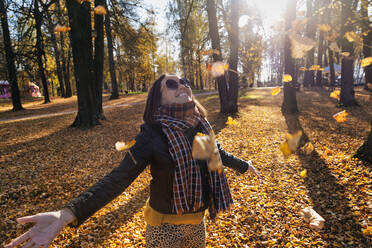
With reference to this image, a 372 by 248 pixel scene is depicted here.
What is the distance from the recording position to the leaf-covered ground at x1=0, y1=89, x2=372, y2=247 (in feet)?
11.2

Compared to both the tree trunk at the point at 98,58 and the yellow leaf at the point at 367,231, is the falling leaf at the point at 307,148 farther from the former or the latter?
the tree trunk at the point at 98,58

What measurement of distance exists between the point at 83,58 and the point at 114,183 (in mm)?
8441

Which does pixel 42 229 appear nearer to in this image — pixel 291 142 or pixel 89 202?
pixel 89 202

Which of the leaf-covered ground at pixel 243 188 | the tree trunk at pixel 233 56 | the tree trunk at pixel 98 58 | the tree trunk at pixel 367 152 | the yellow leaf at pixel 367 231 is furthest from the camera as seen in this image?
the tree trunk at pixel 233 56

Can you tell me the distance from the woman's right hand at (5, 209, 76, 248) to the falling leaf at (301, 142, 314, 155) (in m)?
6.29

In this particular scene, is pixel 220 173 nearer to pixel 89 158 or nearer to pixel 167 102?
pixel 167 102

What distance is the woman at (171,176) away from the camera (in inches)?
60.5

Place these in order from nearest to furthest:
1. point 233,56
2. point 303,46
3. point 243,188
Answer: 1. point 303,46
2. point 243,188
3. point 233,56

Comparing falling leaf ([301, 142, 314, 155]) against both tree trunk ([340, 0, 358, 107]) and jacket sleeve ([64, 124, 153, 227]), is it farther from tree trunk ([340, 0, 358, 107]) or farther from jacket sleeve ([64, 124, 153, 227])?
tree trunk ([340, 0, 358, 107])

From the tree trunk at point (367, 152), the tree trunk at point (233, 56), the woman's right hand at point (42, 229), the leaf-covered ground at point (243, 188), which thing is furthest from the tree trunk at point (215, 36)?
the woman's right hand at point (42, 229)

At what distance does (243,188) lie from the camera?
4750mm

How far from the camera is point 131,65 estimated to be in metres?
15.5

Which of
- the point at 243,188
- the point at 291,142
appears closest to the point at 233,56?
the point at 243,188

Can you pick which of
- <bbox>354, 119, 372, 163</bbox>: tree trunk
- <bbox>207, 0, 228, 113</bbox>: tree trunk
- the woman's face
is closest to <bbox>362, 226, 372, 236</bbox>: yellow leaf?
<bbox>354, 119, 372, 163</bbox>: tree trunk
